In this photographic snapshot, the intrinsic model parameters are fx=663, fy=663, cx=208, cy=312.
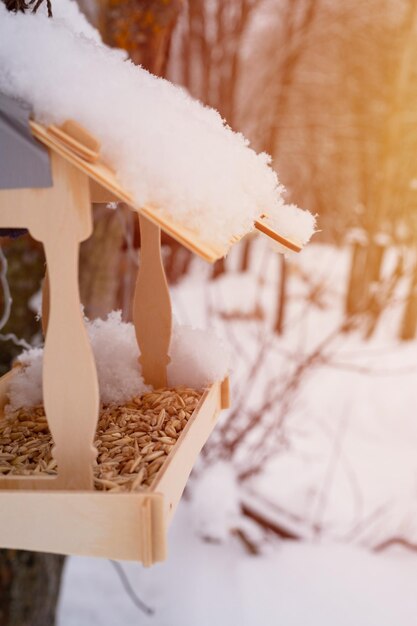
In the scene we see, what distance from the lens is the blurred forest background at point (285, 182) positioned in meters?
2.44

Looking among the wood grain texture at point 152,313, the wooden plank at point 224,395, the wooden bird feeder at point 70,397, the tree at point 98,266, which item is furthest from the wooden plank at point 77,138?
the tree at point 98,266

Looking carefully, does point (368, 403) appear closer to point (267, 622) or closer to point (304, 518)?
point (304, 518)

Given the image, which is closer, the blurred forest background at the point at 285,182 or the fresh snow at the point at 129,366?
the fresh snow at the point at 129,366

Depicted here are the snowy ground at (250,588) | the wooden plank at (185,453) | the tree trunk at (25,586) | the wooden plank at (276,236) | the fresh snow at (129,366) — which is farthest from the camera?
the snowy ground at (250,588)

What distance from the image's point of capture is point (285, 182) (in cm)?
589

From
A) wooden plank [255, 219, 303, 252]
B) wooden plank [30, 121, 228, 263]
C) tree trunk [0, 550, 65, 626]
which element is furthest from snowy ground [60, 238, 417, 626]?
wooden plank [30, 121, 228, 263]

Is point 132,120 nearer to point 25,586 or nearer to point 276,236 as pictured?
point 276,236

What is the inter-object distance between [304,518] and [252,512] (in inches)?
11.1

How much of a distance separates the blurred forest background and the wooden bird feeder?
0.61 m

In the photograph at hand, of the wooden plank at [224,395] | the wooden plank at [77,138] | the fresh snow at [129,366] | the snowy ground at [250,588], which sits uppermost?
the wooden plank at [77,138]

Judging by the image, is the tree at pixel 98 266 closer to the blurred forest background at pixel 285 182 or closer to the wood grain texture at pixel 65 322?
the blurred forest background at pixel 285 182

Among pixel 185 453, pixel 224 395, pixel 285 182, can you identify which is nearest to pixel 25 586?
pixel 224 395

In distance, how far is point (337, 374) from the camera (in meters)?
5.11

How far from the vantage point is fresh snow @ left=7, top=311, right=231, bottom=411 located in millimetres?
1250
